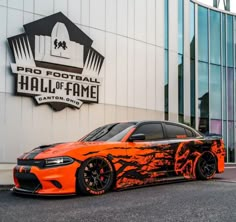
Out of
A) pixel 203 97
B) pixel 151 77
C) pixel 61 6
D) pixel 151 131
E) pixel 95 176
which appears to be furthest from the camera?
pixel 203 97

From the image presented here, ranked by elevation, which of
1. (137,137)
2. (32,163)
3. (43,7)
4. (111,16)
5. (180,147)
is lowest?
(32,163)

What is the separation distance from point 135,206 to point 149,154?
8.03ft

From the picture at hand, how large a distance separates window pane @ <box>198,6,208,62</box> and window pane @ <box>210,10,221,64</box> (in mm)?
453

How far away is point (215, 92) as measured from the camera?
2533cm

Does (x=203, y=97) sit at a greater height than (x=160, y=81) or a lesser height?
lesser

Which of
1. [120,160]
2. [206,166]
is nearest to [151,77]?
[206,166]

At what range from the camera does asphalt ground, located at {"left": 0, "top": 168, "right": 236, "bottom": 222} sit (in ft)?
19.6

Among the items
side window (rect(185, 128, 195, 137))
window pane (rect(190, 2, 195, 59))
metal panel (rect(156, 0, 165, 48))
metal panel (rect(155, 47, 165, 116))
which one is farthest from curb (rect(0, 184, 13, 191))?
window pane (rect(190, 2, 195, 59))

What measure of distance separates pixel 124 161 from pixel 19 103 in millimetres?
7335

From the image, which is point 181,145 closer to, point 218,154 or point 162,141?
point 162,141

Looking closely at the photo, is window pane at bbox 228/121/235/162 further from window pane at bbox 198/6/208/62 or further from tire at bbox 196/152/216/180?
tire at bbox 196/152/216/180

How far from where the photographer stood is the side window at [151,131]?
938cm

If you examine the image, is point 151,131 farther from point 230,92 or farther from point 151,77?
point 230,92

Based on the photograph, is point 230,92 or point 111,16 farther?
point 230,92
